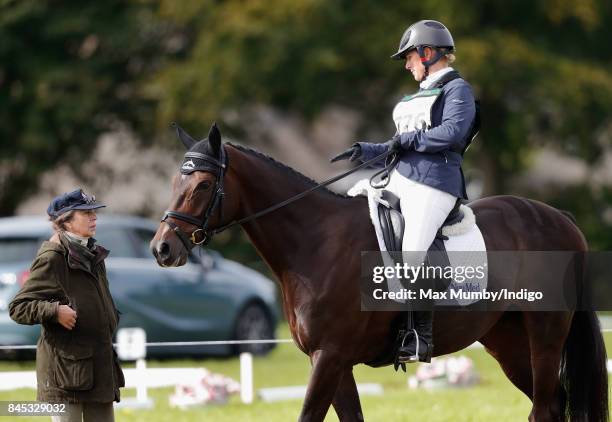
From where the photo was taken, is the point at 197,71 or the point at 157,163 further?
the point at 157,163

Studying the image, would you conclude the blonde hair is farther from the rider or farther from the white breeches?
the white breeches

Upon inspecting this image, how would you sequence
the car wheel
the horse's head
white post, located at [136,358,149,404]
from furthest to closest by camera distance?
the car wheel, white post, located at [136,358,149,404], the horse's head

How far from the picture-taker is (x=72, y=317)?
6.96 metres

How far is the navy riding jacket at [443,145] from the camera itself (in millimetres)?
7926

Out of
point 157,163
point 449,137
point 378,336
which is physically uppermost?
point 157,163

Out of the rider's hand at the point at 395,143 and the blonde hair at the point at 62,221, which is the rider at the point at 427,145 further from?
the blonde hair at the point at 62,221

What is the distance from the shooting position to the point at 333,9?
24562 mm

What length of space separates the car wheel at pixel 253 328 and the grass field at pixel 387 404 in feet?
4.84

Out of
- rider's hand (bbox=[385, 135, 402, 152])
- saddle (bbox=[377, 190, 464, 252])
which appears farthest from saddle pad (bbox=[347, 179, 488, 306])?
rider's hand (bbox=[385, 135, 402, 152])

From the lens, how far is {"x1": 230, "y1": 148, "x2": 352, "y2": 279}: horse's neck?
7.82 meters

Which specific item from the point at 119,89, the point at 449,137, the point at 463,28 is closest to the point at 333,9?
the point at 463,28

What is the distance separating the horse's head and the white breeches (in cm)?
122

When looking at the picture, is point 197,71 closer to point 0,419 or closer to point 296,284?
point 0,419

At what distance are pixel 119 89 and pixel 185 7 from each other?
10.6 ft
